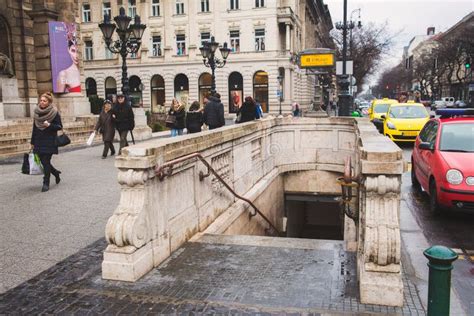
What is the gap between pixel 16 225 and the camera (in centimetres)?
663

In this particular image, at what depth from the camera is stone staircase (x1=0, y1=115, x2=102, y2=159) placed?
14.9 meters

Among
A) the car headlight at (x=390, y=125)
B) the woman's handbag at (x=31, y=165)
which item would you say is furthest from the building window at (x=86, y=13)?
the woman's handbag at (x=31, y=165)

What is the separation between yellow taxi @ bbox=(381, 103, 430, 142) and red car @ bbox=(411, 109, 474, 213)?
8.09m

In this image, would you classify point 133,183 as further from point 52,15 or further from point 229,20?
point 229,20

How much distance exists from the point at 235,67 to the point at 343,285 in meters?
46.3

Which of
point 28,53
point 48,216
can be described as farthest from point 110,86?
point 48,216

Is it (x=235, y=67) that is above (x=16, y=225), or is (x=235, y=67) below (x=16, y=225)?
above

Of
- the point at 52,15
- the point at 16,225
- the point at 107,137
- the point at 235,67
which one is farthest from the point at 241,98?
the point at 16,225

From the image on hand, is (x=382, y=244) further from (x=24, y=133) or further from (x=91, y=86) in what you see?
(x=91, y=86)

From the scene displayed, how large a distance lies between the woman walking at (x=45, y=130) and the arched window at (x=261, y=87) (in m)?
41.1

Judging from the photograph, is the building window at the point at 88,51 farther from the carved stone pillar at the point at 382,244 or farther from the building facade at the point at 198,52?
the carved stone pillar at the point at 382,244

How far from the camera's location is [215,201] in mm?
7199

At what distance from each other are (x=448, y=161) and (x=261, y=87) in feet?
139

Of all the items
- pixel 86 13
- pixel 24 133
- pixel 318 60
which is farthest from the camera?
pixel 86 13
